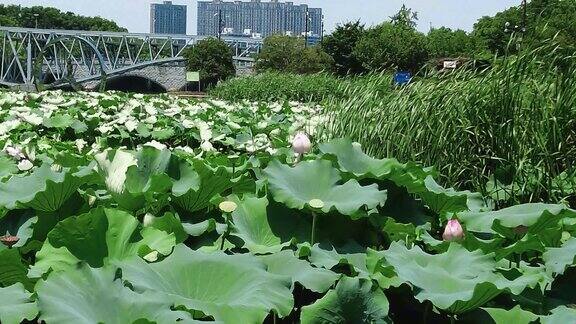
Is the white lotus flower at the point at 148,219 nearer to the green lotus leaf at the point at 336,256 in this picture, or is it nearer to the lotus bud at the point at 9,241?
the lotus bud at the point at 9,241

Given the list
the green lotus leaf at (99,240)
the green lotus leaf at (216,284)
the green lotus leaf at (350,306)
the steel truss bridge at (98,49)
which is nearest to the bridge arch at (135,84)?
the steel truss bridge at (98,49)

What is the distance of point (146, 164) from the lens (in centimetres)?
253

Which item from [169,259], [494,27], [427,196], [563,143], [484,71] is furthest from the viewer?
[494,27]

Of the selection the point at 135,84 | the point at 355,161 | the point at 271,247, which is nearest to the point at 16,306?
the point at 271,247

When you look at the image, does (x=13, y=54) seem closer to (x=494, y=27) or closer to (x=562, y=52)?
(x=494, y=27)

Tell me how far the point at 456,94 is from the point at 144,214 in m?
3.15

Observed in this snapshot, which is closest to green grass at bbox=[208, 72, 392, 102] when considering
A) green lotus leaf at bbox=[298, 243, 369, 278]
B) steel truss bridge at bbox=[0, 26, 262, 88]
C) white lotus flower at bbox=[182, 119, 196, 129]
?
white lotus flower at bbox=[182, 119, 196, 129]

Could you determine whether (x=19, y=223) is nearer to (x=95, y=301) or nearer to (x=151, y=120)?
(x=95, y=301)

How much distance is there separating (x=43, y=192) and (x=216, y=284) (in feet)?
2.70

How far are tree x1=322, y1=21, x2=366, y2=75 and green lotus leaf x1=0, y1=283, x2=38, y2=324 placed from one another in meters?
52.3

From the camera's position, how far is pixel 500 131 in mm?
4582

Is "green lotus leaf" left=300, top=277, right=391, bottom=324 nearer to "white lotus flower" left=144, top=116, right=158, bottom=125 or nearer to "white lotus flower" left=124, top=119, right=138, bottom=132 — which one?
"white lotus flower" left=124, top=119, right=138, bottom=132

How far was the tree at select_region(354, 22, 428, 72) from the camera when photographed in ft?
171

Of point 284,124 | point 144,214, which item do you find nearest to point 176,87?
point 284,124
